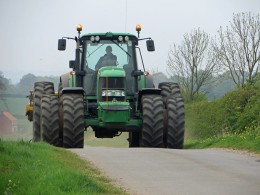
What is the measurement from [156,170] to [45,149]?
3778 millimetres

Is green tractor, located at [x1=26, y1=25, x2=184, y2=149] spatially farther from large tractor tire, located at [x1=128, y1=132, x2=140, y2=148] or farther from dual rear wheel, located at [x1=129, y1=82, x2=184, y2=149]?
large tractor tire, located at [x1=128, y1=132, x2=140, y2=148]

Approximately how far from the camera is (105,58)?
2305cm

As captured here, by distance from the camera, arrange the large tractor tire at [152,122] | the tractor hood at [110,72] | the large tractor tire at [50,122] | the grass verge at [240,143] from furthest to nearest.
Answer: the tractor hood at [110,72]
the large tractor tire at [152,122]
the large tractor tire at [50,122]
the grass verge at [240,143]

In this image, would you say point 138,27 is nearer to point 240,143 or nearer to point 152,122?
point 152,122

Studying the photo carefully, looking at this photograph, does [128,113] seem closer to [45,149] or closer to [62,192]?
[45,149]

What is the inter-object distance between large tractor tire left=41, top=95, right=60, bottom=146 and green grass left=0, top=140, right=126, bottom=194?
14.7 feet

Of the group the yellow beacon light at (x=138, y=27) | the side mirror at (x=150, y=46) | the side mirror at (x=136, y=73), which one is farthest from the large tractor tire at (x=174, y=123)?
the yellow beacon light at (x=138, y=27)

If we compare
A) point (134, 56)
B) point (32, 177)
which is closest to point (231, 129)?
point (134, 56)

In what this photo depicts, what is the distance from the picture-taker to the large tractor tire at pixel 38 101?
74.0 feet

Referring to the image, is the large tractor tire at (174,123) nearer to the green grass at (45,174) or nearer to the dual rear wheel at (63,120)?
the dual rear wheel at (63,120)

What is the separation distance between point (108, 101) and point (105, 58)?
171 centimetres

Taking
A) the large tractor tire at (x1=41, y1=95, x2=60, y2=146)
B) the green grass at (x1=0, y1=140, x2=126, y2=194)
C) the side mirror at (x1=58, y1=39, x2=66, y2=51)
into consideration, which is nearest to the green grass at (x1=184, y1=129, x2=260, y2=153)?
the large tractor tire at (x1=41, y1=95, x2=60, y2=146)

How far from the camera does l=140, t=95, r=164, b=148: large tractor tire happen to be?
21609 millimetres

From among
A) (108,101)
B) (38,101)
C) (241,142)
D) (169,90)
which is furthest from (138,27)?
(241,142)
